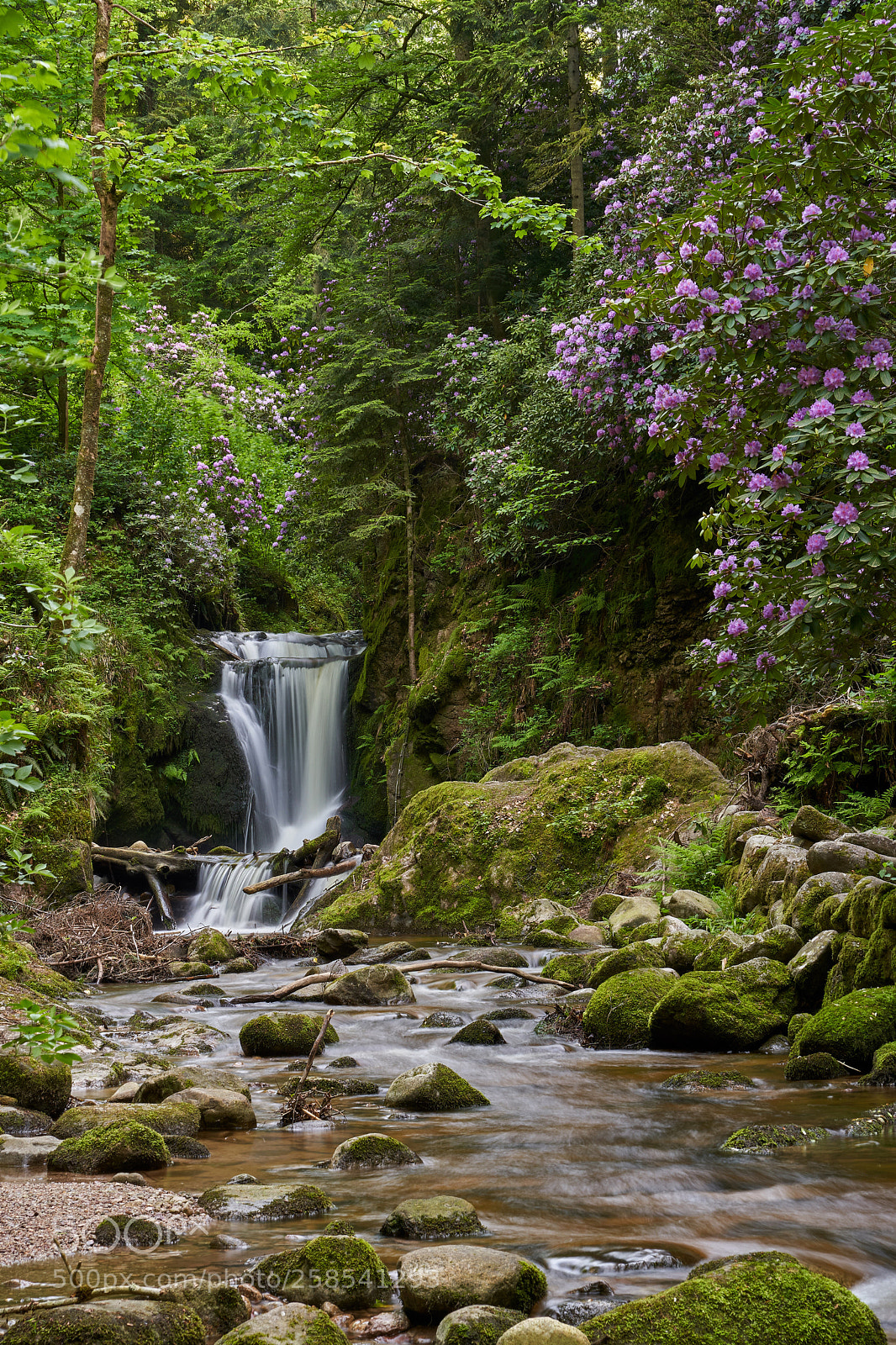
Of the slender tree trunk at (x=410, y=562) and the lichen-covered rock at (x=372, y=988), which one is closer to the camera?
the lichen-covered rock at (x=372, y=988)

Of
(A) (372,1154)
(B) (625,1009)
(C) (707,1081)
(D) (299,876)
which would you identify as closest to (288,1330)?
(A) (372,1154)

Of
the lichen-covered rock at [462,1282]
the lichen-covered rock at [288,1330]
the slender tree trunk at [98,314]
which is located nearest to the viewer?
the lichen-covered rock at [288,1330]

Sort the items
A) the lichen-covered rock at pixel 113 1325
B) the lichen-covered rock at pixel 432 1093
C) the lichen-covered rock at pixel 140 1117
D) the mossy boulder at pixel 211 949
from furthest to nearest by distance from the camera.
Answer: the mossy boulder at pixel 211 949 → the lichen-covered rock at pixel 432 1093 → the lichen-covered rock at pixel 140 1117 → the lichen-covered rock at pixel 113 1325

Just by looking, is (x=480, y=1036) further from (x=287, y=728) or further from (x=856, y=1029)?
(x=287, y=728)

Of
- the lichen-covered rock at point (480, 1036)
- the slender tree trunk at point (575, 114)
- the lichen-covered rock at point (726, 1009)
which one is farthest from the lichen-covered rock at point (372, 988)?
the slender tree trunk at point (575, 114)

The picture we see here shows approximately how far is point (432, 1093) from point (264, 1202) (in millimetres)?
1922

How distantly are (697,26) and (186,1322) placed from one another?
15570mm

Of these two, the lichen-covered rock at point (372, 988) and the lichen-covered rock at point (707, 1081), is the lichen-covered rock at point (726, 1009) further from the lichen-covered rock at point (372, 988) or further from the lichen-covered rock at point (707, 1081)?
the lichen-covered rock at point (372, 988)

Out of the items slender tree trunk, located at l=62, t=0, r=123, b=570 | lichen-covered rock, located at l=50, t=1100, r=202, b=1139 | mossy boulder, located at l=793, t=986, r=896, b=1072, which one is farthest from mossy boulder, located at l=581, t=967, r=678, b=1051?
slender tree trunk, located at l=62, t=0, r=123, b=570

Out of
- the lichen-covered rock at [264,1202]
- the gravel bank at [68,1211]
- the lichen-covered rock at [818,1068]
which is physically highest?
the gravel bank at [68,1211]

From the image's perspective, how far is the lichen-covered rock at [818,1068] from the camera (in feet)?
16.5

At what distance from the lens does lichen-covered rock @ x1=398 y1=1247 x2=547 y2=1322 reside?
272 centimetres

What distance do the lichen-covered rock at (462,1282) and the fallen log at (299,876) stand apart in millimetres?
10495

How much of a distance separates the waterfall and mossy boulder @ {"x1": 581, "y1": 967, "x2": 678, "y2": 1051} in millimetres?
11339
